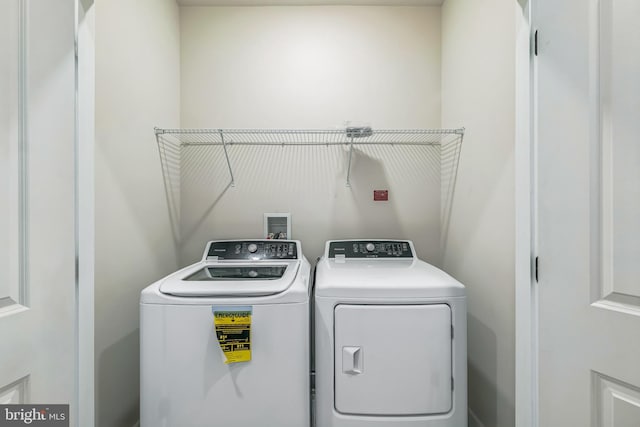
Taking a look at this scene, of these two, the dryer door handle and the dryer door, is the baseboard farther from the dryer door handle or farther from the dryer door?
the dryer door handle

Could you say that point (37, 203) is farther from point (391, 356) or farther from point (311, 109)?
point (311, 109)

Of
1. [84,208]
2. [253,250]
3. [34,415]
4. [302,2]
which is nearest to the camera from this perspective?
[34,415]

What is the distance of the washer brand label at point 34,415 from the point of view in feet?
2.45

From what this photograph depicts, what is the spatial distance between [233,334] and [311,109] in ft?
5.29

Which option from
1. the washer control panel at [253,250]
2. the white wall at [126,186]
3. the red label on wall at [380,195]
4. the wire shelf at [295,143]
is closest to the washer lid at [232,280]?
the washer control panel at [253,250]

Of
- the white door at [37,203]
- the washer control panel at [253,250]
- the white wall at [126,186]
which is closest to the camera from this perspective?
the white door at [37,203]

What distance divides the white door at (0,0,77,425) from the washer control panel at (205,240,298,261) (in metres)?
0.96

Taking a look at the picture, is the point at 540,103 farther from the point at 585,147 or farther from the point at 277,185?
the point at 277,185

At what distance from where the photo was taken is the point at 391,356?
1.24 meters

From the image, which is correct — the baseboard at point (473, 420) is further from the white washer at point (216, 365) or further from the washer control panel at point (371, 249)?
the white washer at point (216, 365)

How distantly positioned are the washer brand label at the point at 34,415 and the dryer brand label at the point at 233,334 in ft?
1.63

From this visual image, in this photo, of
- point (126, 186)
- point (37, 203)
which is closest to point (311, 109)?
point (126, 186)

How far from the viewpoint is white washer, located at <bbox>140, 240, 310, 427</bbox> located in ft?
3.84

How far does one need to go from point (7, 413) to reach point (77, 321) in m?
0.29
